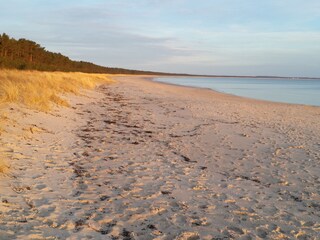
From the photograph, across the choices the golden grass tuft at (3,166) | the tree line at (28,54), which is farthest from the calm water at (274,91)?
the golden grass tuft at (3,166)

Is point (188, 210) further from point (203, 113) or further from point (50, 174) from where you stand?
point (203, 113)

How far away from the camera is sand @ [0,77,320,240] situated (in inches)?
168

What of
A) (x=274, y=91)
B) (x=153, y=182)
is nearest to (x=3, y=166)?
(x=153, y=182)

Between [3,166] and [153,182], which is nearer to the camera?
[3,166]

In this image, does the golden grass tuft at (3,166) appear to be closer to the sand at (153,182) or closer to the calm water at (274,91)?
the sand at (153,182)

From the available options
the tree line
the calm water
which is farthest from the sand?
the tree line

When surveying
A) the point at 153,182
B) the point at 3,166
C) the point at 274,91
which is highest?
the point at 274,91

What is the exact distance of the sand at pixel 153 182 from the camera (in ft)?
14.0

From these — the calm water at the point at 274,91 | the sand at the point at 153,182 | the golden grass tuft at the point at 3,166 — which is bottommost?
the sand at the point at 153,182

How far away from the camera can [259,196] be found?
5.63 meters

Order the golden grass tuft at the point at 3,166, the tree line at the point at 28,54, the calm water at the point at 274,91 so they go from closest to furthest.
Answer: the golden grass tuft at the point at 3,166
the calm water at the point at 274,91
the tree line at the point at 28,54

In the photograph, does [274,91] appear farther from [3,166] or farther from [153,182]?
[3,166]

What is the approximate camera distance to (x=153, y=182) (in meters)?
6.03

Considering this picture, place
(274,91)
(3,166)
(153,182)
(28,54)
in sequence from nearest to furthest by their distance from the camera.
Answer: (3,166) → (153,182) → (274,91) → (28,54)
